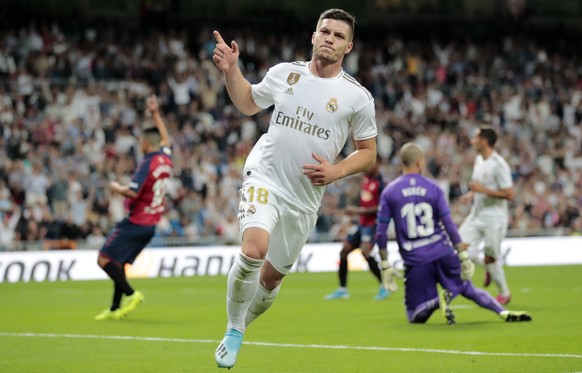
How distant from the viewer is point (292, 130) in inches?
348

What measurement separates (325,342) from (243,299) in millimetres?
3195

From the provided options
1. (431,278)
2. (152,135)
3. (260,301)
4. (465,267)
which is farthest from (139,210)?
(260,301)

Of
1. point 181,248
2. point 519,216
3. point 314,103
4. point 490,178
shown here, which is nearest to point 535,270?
point 519,216

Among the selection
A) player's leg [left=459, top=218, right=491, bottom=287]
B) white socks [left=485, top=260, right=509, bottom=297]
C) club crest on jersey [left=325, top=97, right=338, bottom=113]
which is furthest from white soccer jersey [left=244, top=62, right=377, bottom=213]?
player's leg [left=459, top=218, right=491, bottom=287]

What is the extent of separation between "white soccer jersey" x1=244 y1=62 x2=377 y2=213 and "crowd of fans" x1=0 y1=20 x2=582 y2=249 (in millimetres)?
17074

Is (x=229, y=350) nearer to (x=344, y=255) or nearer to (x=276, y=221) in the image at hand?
(x=276, y=221)

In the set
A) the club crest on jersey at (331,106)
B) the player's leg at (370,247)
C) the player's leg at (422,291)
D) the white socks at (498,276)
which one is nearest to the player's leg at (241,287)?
the club crest on jersey at (331,106)

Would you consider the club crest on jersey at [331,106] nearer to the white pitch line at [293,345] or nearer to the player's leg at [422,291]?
the white pitch line at [293,345]

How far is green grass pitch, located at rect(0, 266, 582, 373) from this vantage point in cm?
972

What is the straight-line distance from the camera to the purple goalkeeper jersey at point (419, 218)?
13.3 m

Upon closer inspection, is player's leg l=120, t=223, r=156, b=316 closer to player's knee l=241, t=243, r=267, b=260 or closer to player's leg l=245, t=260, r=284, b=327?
player's leg l=245, t=260, r=284, b=327

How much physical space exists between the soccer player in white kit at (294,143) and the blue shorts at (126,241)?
613 centimetres

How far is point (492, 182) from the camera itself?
16.1m

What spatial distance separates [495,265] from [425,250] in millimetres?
2792
